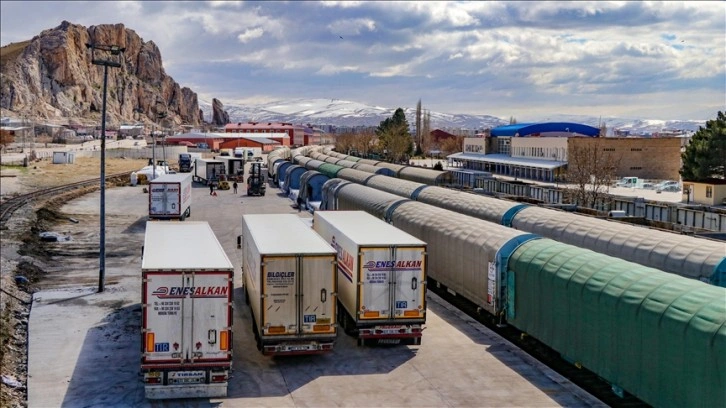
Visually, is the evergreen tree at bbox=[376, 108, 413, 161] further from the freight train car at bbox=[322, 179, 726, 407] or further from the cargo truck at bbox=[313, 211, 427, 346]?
the cargo truck at bbox=[313, 211, 427, 346]

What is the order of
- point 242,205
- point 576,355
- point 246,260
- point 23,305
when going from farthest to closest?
point 242,205 < point 23,305 < point 246,260 < point 576,355

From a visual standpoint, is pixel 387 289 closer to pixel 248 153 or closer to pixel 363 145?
pixel 248 153

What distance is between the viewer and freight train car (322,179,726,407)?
1542 centimetres

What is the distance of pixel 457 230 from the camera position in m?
28.9

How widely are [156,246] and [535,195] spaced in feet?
146

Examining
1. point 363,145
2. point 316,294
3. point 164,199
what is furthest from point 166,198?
point 363,145

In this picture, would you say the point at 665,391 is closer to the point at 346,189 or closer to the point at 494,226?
the point at 494,226

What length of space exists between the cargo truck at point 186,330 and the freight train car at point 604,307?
870 centimetres

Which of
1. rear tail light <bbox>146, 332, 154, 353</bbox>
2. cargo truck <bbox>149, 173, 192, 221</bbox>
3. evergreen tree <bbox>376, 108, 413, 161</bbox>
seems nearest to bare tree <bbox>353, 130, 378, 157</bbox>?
evergreen tree <bbox>376, 108, 413, 161</bbox>

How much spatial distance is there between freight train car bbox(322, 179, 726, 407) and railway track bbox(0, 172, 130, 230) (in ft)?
121

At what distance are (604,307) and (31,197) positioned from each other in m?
64.9

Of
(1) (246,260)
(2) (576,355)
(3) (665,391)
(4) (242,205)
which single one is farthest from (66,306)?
(4) (242,205)

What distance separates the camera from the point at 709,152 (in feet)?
250

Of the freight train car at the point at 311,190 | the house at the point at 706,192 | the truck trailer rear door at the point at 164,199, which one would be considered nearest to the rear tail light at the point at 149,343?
the truck trailer rear door at the point at 164,199
